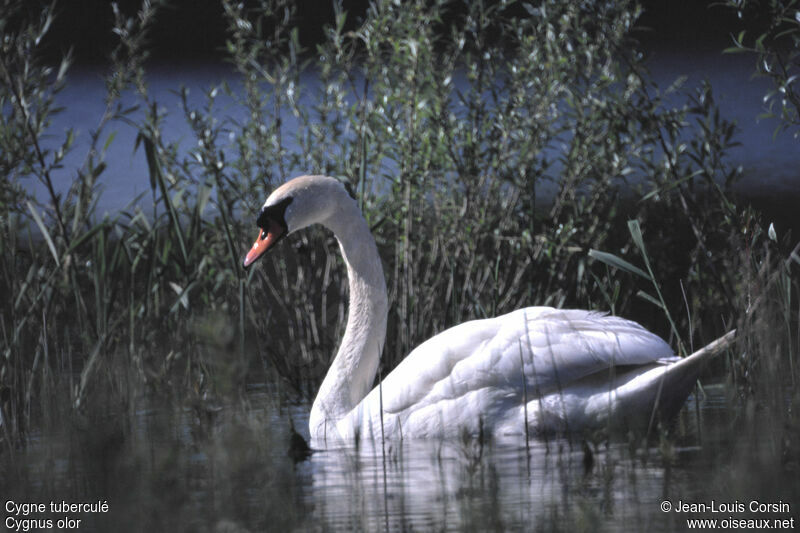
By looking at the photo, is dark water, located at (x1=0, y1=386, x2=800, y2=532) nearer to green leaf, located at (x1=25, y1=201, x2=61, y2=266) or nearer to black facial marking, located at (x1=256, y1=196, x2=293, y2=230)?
green leaf, located at (x1=25, y1=201, x2=61, y2=266)

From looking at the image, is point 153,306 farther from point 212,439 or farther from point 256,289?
point 212,439

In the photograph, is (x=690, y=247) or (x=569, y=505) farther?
(x=690, y=247)

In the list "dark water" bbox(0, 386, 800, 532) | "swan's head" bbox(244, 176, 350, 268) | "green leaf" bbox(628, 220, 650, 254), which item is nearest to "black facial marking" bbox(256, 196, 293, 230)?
"swan's head" bbox(244, 176, 350, 268)

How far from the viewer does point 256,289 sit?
22.6 ft

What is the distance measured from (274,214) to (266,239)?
141mm

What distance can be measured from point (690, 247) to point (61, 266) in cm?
426

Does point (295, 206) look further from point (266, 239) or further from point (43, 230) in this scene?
point (43, 230)

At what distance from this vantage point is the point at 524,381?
13.8ft

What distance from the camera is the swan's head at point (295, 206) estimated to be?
17.0ft

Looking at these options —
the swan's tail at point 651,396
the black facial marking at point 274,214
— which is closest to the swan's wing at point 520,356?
the swan's tail at point 651,396

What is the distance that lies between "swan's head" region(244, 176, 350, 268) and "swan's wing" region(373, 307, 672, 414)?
2.98ft

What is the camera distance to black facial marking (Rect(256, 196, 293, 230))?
5.20 metres

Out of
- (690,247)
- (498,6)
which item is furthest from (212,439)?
(690,247)

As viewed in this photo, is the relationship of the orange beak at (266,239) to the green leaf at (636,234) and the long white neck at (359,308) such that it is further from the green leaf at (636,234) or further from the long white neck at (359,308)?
the green leaf at (636,234)
